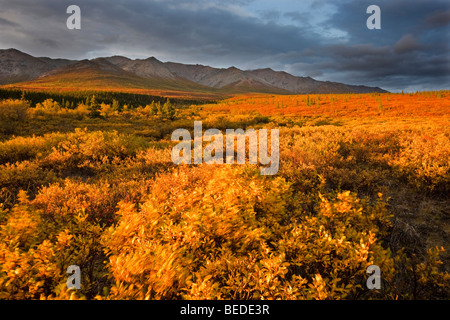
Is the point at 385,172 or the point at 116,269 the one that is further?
the point at 385,172

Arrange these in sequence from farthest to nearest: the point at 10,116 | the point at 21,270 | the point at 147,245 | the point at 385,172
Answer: the point at 10,116 < the point at 385,172 < the point at 147,245 < the point at 21,270

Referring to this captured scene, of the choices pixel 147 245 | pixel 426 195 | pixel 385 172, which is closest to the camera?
pixel 147 245

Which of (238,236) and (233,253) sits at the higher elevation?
(238,236)

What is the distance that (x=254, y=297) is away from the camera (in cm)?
210

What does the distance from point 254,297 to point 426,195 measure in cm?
585

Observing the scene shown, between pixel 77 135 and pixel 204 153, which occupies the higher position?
pixel 77 135
